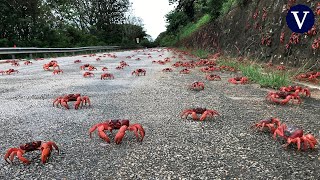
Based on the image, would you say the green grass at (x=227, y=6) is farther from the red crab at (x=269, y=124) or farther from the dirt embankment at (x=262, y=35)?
the red crab at (x=269, y=124)

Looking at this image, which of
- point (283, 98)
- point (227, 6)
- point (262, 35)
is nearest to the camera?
point (283, 98)

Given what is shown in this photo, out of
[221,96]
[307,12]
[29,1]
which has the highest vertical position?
[29,1]

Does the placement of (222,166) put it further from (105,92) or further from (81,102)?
(105,92)

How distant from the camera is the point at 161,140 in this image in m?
2.94

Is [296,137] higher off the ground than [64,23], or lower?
lower

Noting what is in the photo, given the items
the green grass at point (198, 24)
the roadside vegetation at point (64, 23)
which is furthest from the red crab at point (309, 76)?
the roadside vegetation at point (64, 23)

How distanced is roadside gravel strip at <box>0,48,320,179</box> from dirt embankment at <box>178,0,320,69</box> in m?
3.95

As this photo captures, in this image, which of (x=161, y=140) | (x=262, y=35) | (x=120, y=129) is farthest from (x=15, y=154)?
(x=262, y=35)

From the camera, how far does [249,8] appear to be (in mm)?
15438

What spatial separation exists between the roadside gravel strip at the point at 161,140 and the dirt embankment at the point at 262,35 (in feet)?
13.0

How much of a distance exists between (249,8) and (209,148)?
46.0ft

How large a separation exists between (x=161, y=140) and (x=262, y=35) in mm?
10116

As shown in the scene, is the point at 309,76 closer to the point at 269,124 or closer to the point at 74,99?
the point at 269,124

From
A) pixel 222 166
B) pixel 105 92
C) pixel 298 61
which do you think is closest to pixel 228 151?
pixel 222 166
